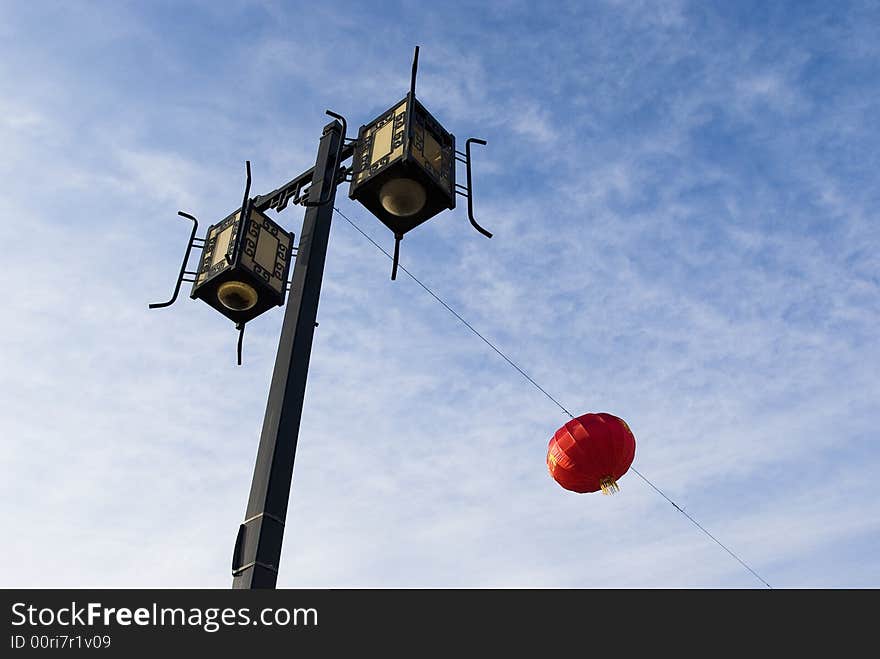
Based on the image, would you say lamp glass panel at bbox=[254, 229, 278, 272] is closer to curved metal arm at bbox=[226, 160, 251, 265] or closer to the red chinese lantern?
curved metal arm at bbox=[226, 160, 251, 265]

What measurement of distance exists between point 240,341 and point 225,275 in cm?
51

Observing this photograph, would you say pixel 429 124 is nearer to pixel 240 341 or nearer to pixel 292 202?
pixel 292 202

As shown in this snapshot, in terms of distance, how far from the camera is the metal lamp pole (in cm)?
343

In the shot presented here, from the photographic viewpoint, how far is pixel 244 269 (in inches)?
195

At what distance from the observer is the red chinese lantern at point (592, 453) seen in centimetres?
807

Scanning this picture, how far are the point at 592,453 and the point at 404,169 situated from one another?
4.76 meters

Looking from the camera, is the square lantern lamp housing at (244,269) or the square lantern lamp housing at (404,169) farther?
the square lantern lamp housing at (244,269)

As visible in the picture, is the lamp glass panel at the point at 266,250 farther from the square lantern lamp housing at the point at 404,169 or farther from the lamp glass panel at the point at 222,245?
the square lantern lamp housing at the point at 404,169

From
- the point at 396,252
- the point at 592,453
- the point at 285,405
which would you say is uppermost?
the point at 592,453

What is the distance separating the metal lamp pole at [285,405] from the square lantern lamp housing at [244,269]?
21.3 inches

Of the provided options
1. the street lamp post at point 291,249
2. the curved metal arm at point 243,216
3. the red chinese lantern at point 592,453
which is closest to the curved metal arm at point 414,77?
the street lamp post at point 291,249

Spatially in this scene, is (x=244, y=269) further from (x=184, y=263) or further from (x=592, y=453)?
(x=592, y=453)

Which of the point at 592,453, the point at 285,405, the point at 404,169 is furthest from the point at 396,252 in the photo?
the point at 592,453
